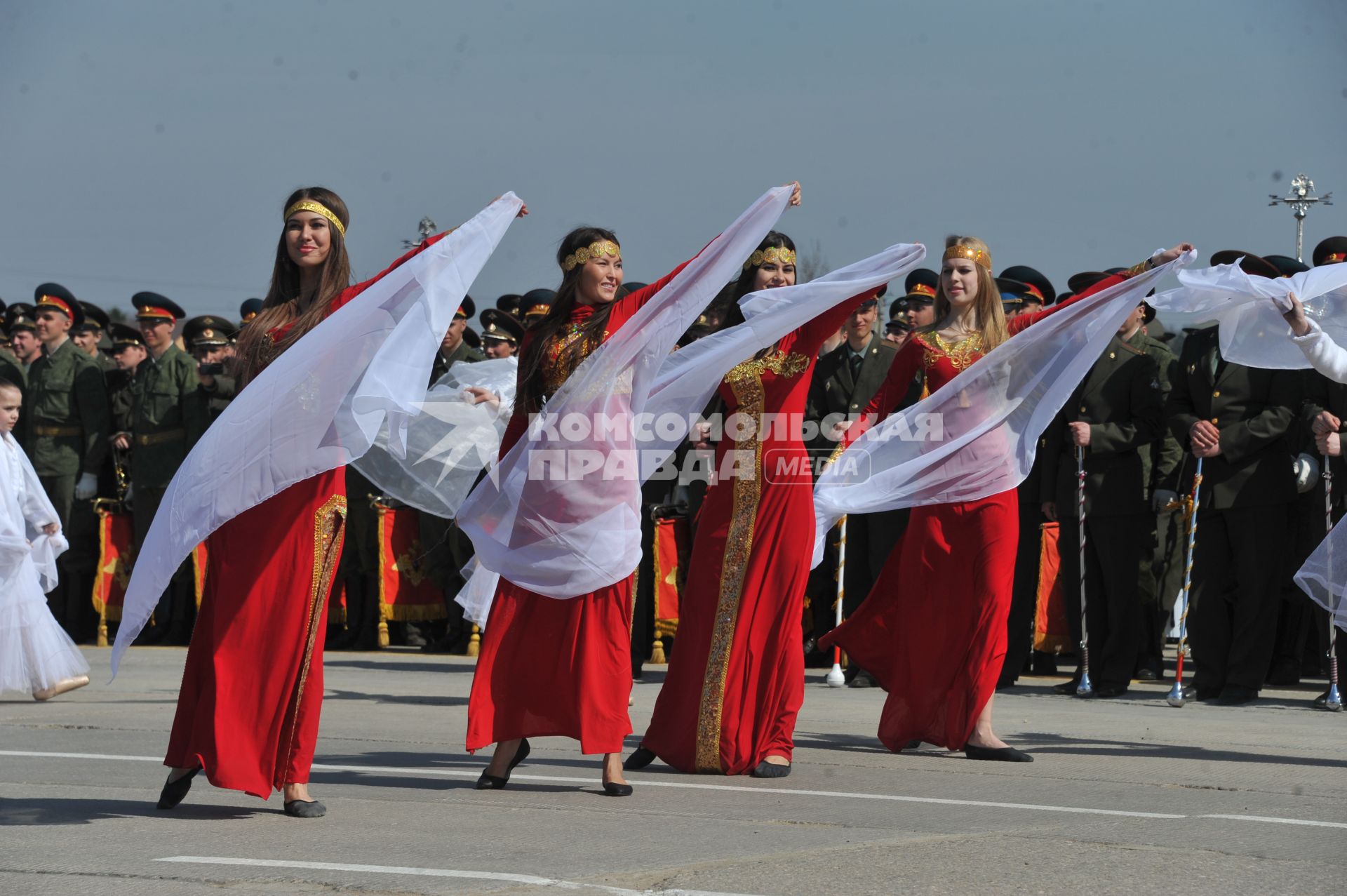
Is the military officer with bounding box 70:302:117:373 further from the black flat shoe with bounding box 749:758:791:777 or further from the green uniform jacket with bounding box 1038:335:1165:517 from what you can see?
the black flat shoe with bounding box 749:758:791:777

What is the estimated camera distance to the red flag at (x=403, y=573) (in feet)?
43.7

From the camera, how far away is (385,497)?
522 inches

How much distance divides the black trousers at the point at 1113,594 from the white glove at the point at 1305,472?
0.89 meters

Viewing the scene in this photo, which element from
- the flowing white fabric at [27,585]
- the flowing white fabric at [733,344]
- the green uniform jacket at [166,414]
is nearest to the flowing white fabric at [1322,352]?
the flowing white fabric at [733,344]

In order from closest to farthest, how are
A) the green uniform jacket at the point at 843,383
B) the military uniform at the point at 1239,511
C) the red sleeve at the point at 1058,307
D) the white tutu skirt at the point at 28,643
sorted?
the red sleeve at the point at 1058,307, the white tutu skirt at the point at 28,643, the military uniform at the point at 1239,511, the green uniform jacket at the point at 843,383

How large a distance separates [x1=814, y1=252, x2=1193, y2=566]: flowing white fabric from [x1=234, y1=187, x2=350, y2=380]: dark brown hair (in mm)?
2604

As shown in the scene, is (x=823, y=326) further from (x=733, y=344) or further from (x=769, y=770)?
(x=769, y=770)

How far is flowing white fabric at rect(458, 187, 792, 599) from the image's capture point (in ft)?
20.7

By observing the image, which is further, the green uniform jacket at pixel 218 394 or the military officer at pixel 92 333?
the military officer at pixel 92 333

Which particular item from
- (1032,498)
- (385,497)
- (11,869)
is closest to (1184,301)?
(1032,498)

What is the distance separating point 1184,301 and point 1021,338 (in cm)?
71

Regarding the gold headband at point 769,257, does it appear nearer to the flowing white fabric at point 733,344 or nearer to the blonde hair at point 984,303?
the flowing white fabric at point 733,344

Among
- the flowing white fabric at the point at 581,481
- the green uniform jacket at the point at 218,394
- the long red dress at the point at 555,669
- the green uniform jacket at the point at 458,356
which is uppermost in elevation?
the green uniform jacket at the point at 458,356

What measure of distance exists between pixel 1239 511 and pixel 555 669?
4.91 m
